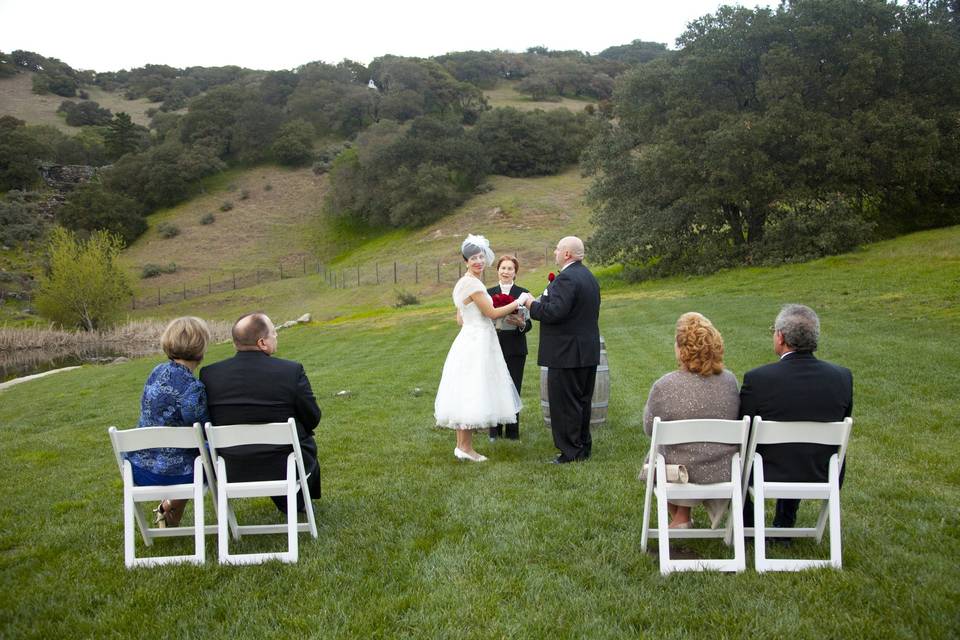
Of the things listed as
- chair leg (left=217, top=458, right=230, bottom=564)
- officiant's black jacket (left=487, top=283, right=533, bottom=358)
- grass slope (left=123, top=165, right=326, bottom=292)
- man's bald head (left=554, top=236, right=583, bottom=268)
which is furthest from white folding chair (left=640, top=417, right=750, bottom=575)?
grass slope (left=123, top=165, right=326, bottom=292)

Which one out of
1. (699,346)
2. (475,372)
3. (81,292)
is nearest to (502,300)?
(475,372)

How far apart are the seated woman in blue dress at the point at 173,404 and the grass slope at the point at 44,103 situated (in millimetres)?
111326

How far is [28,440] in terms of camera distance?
1173 cm

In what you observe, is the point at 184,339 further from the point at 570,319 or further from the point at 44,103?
the point at 44,103

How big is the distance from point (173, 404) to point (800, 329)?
4700 millimetres

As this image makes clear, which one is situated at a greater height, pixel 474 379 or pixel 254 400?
pixel 254 400

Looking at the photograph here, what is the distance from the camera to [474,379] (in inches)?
307

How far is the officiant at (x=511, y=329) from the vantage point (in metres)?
8.29

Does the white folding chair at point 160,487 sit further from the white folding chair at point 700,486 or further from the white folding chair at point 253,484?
the white folding chair at point 700,486

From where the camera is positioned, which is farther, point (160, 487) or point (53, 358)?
point (53, 358)

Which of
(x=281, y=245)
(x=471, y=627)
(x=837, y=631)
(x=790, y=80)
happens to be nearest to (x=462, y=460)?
(x=471, y=627)

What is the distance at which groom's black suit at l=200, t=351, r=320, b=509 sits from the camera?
5215mm

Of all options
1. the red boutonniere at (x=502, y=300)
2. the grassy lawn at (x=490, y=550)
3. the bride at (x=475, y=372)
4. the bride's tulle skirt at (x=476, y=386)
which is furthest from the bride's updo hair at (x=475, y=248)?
the grassy lawn at (x=490, y=550)

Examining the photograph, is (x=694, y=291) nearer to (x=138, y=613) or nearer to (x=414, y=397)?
(x=414, y=397)
